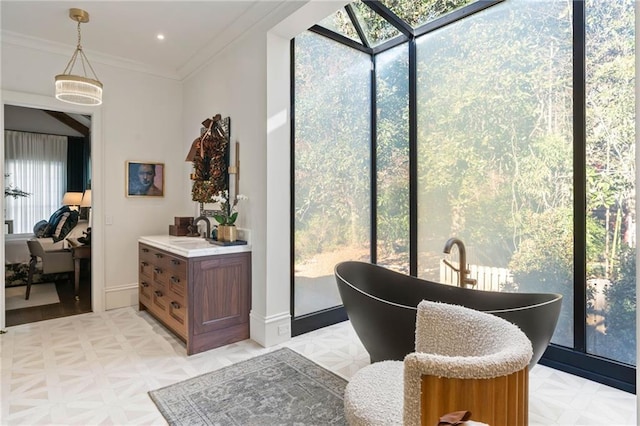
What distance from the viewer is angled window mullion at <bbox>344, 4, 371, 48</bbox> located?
338 cm

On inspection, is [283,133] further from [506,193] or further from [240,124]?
[506,193]

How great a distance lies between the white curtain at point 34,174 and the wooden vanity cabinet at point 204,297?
5.54 meters

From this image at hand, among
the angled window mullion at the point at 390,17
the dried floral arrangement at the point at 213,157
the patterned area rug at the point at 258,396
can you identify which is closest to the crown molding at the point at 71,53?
the dried floral arrangement at the point at 213,157

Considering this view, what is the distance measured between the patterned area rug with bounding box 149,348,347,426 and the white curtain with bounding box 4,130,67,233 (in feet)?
22.1

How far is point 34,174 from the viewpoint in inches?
270

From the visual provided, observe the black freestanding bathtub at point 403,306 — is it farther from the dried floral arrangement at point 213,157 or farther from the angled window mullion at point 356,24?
the angled window mullion at point 356,24

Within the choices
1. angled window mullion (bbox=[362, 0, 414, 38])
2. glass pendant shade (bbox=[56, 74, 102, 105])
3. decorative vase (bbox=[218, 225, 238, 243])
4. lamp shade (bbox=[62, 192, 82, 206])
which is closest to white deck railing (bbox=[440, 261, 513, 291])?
decorative vase (bbox=[218, 225, 238, 243])

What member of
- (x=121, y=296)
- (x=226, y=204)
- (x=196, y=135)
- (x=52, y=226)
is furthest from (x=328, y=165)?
(x=52, y=226)

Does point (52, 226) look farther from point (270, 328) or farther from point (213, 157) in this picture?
point (270, 328)

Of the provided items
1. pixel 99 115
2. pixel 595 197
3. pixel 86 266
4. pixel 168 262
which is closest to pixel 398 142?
pixel 595 197

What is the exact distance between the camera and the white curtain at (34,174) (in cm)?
662

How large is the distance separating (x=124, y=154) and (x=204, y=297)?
222cm

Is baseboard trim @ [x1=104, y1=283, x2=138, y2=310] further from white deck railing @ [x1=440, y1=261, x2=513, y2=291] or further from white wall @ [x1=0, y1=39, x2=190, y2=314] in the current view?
white deck railing @ [x1=440, y1=261, x2=513, y2=291]

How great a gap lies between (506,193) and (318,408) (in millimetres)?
2125
